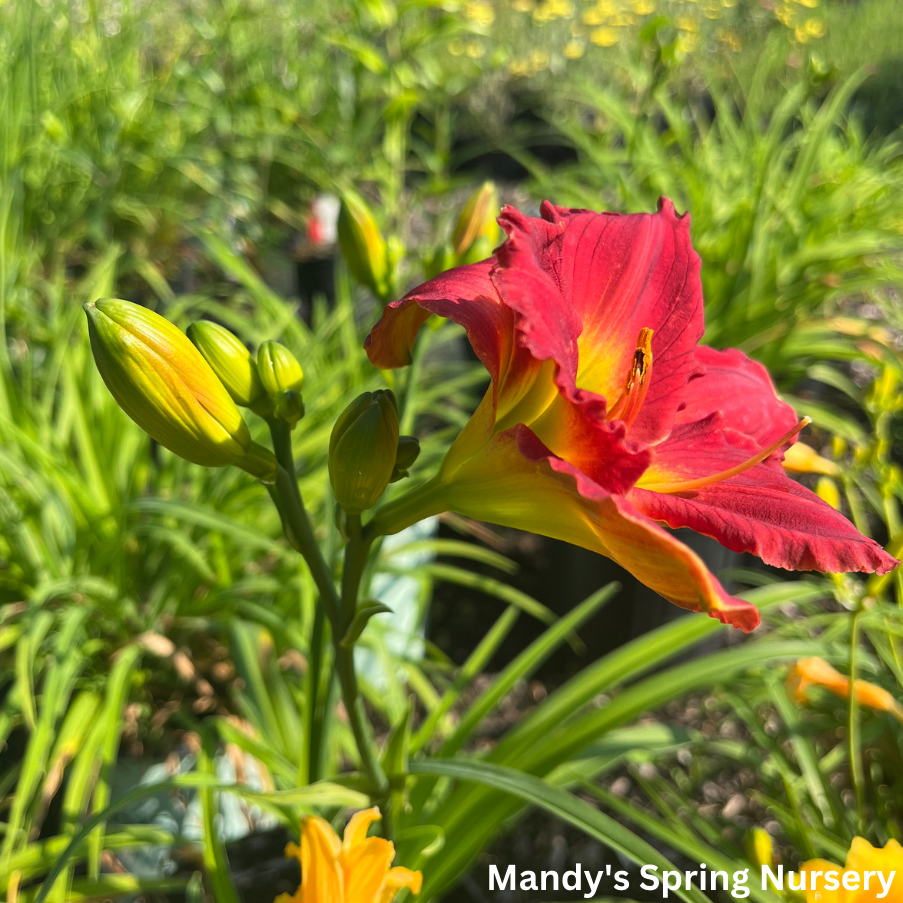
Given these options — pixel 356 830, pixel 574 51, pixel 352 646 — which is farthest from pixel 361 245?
pixel 574 51

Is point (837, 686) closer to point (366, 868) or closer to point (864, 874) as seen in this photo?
point (864, 874)

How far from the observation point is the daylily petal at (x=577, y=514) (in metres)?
0.31

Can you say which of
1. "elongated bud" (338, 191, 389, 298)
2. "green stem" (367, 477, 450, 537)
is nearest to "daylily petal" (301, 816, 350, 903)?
"green stem" (367, 477, 450, 537)

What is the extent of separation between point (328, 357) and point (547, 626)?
2.50 ft

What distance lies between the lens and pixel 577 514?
0.36 metres

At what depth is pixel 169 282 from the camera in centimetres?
206

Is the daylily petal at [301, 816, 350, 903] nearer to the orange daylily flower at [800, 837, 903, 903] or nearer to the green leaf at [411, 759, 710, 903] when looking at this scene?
the green leaf at [411, 759, 710, 903]

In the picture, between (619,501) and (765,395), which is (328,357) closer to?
(765,395)

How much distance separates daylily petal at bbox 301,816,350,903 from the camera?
1.51ft

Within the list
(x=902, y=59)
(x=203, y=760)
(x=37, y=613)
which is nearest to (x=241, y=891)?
(x=203, y=760)

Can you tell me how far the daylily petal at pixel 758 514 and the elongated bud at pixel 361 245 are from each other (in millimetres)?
309

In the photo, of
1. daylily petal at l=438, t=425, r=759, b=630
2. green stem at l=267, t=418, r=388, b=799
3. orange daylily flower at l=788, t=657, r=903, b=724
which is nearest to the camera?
daylily petal at l=438, t=425, r=759, b=630

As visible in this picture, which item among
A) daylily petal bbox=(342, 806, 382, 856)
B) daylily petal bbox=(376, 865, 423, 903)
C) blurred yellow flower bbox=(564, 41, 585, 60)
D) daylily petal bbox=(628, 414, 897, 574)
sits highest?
blurred yellow flower bbox=(564, 41, 585, 60)

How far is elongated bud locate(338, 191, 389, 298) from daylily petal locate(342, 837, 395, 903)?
44 centimetres
